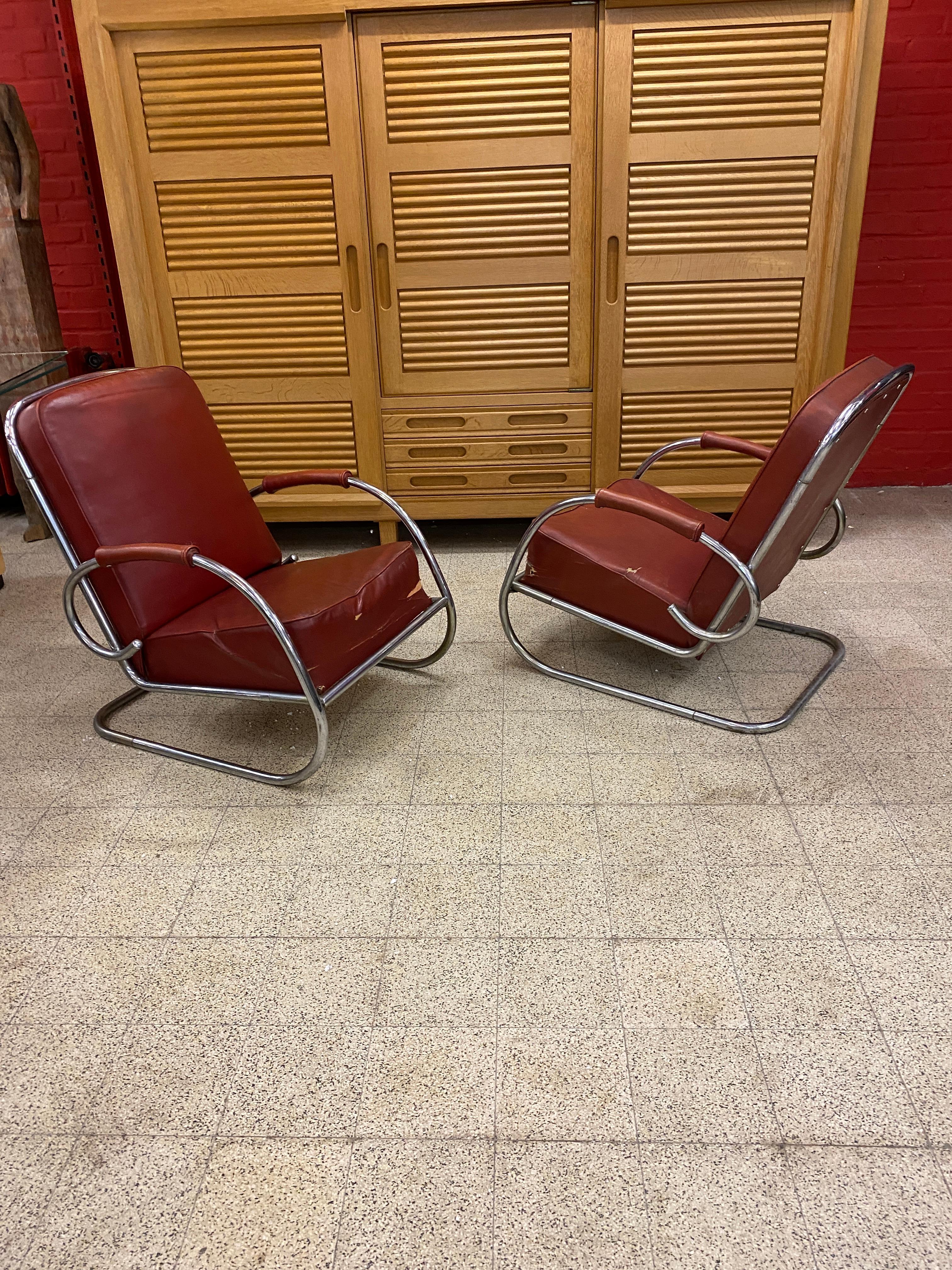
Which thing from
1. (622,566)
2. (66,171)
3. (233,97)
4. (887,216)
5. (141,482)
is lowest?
(622,566)

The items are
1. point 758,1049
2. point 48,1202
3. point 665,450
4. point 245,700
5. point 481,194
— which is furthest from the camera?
point 481,194

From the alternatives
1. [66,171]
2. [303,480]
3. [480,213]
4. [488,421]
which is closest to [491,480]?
[488,421]

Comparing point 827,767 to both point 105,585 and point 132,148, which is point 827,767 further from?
point 132,148

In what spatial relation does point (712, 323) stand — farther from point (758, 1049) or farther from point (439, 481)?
point (758, 1049)

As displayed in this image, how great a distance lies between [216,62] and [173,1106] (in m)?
2.90

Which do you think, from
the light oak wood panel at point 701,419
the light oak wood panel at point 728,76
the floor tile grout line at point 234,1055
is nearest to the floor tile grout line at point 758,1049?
the floor tile grout line at point 234,1055

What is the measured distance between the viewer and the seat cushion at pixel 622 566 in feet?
7.68

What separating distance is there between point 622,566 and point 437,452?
1.22 m

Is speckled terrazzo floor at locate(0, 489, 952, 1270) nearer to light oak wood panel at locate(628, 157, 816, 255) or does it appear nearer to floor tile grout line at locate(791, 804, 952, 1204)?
floor tile grout line at locate(791, 804, 952, 1204)

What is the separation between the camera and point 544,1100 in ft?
4.70

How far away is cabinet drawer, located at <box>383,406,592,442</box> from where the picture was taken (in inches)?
130

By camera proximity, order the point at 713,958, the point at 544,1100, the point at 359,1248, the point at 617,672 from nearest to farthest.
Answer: the point at 359,1248 < the point at 544,1100 < the point at 713,958 < the point at 617,672

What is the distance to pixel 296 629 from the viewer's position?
2.05 m

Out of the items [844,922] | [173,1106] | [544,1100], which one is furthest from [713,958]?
[173,1106]
